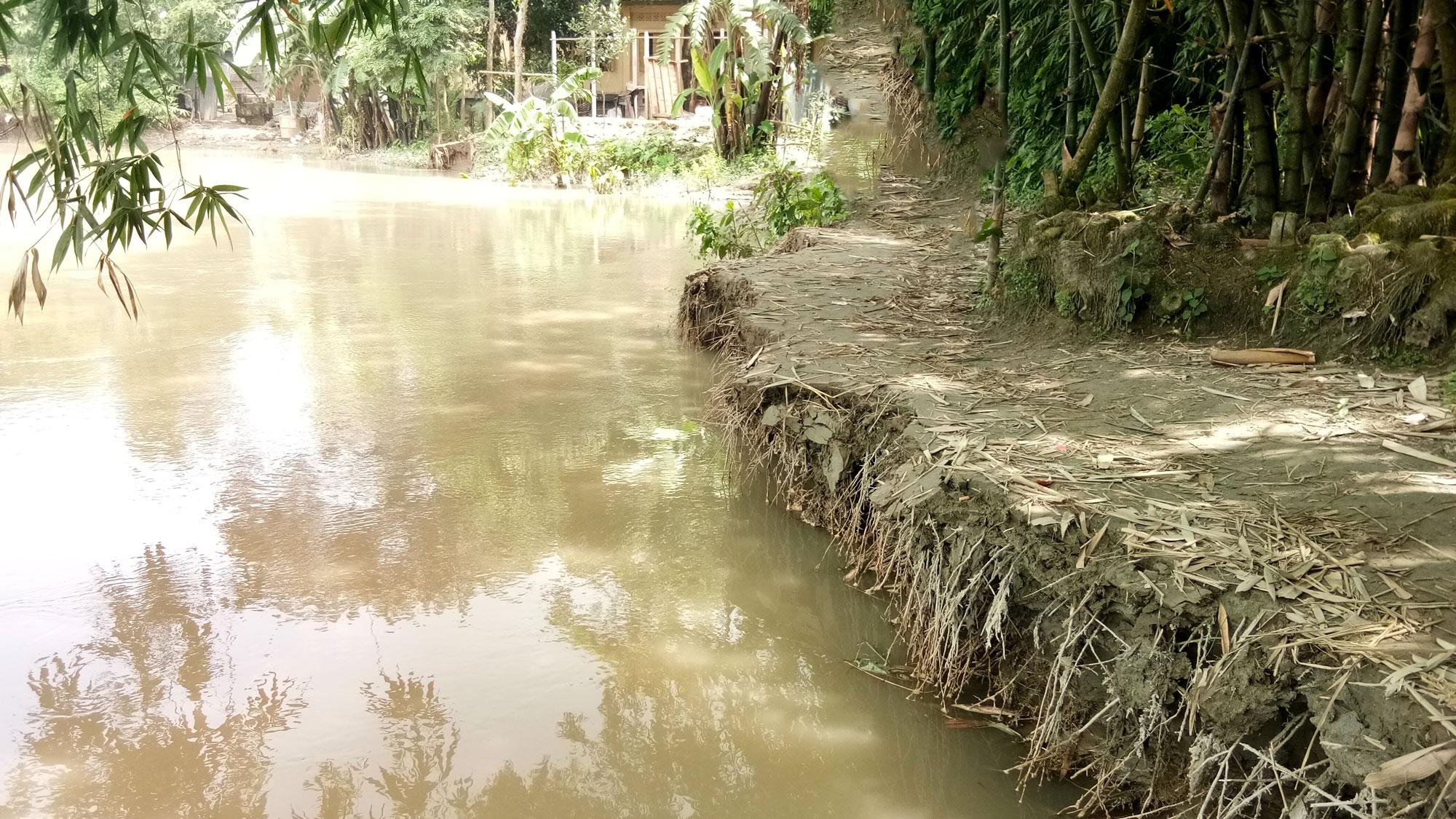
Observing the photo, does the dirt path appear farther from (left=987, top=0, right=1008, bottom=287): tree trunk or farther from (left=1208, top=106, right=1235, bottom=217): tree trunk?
(left=1208, top=106, right=1235, bottom=217): tree trunk

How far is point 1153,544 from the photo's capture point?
100 inches

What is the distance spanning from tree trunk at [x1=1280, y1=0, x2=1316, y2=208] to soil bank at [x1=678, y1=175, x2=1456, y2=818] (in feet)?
2.78

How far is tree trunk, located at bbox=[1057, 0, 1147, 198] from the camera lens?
14.2 ft

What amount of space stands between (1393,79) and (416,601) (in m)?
3.83

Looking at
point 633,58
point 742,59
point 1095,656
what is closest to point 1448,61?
point 1095,656

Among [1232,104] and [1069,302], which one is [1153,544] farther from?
[1232,104]

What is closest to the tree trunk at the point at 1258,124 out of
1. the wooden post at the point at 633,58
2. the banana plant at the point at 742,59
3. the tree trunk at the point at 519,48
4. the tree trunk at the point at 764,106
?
the banana plant at the point at 742,59

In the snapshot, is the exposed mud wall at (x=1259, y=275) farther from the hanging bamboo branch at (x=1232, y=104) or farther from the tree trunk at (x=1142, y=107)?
the tree trunk at (x=1142, y=107)

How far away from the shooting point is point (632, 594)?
372 centimetres

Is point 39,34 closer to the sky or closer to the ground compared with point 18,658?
closer to the sky

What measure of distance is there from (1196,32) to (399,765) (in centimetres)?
540

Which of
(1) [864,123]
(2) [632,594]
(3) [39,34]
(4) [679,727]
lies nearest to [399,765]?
(4) [679,727]

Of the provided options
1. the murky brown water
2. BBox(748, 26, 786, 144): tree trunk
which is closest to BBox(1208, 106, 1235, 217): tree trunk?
the murky brown water

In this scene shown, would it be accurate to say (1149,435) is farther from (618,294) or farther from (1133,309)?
(618,294)
